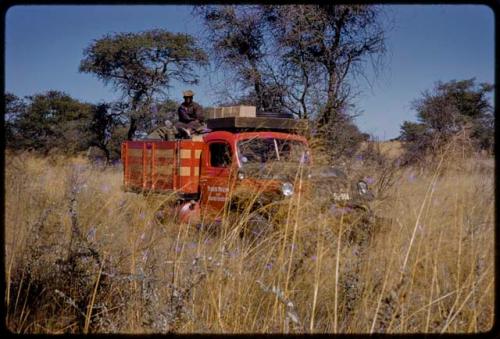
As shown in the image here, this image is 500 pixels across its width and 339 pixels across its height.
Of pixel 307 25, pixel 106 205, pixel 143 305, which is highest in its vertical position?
pixel 307 25

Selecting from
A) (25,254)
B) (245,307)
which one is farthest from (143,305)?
(25,254)

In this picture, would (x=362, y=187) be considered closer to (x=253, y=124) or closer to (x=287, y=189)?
(x=287, y=189)

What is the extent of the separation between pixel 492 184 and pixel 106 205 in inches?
94.3

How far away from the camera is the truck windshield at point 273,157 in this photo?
11.0ft

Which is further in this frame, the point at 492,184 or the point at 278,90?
the point at 278,90

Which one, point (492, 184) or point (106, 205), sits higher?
point (492, 184)

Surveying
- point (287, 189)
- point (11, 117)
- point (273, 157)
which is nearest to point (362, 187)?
point (287, 189)

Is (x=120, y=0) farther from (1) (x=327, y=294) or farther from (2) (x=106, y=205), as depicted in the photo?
(1) (x=327, y=294)

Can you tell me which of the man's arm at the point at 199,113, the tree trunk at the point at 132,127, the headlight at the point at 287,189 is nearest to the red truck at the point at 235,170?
the headlight at the point at 287,189

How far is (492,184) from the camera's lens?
2.87 metres

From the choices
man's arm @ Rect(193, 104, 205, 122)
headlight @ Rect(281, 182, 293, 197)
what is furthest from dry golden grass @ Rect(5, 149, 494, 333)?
man's arm @ Rect(193, 104, 205, 122)

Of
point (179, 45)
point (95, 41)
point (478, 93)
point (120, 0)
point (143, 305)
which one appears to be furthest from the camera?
point (95, 41)

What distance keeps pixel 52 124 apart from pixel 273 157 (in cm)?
612

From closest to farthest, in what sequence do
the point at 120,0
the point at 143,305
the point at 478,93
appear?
the point at 120,0 < the point at 143,305 < the point at 478,93
